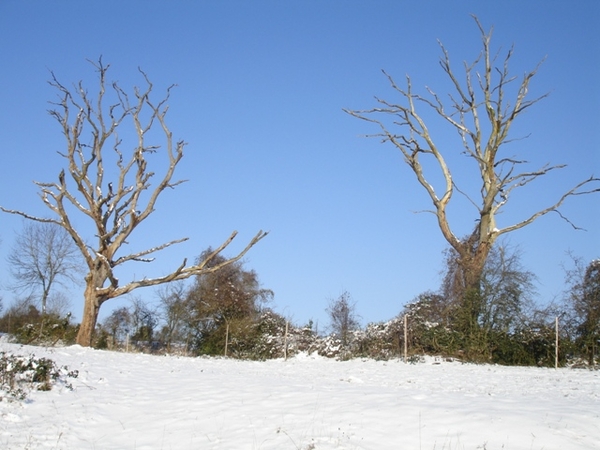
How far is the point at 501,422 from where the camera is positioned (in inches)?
262

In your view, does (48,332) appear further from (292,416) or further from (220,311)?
(292,416)

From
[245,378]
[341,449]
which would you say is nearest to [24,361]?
[245,378]

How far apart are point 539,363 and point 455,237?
210 inches

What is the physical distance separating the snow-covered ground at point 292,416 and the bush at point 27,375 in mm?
247

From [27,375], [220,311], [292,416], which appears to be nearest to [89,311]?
[220,311]

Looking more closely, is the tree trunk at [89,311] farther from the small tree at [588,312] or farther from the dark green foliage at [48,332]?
the small tree at [588,312]

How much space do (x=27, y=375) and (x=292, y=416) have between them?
4624 millimetres

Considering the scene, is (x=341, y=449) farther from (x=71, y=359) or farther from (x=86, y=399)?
(x=71, y=359)

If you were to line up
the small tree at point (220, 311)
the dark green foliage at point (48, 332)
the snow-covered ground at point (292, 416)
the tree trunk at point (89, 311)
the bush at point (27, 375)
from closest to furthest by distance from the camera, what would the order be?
1. the snow-covered ground at point (292, 416)
2. the bush at point (27, 375)
3. the tree trunk at point (89, 311)
4. the dark green foliage at point (48, 332)
5. the small tree at point (220, 311)

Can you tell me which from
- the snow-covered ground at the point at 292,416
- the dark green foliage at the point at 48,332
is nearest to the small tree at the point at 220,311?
the dark green foliage at the point at 48,332

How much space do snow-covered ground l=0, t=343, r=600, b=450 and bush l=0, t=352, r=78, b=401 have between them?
0.25m

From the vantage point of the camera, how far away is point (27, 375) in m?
9.31

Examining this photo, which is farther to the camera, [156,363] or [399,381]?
[156,363]

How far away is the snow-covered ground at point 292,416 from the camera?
6.35 metres
